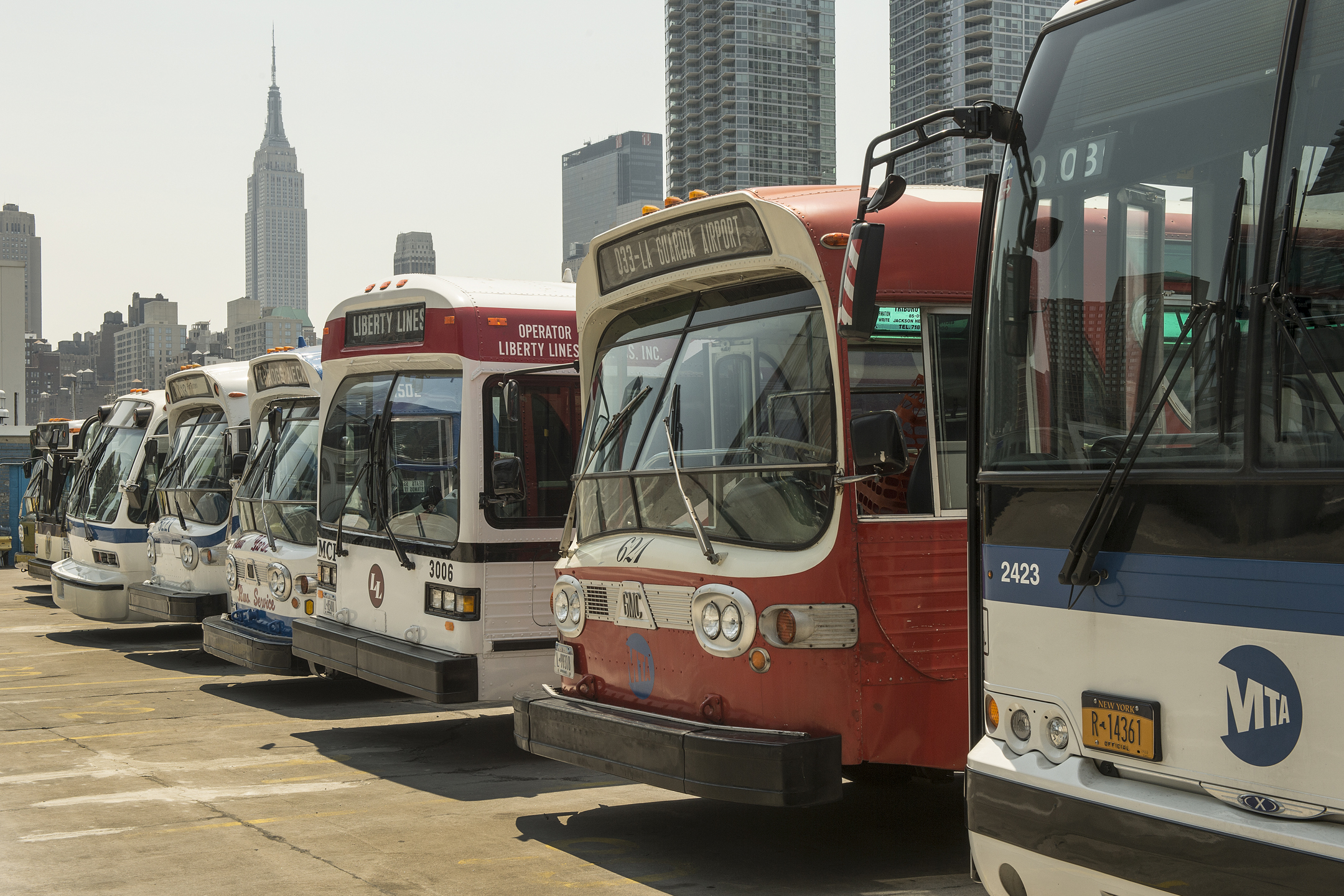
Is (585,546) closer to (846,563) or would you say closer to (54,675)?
(846,563)

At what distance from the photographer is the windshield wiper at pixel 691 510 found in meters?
5.89

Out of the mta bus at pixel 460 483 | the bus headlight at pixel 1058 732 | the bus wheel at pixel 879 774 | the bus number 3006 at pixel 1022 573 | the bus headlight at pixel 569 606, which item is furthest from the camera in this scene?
the mta bus at pixel 460 483

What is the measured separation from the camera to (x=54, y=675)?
12.9 metres

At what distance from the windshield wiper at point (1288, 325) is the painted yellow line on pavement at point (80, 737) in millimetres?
8326

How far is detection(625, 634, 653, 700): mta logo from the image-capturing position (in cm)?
631

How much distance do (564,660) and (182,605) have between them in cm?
729

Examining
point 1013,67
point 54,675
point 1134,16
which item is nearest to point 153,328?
point 1013,67

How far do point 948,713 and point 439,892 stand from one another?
88.6 inches

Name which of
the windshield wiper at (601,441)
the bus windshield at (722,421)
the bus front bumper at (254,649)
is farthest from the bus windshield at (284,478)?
the bus windshield at (722,421)

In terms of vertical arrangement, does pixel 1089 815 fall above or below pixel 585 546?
below

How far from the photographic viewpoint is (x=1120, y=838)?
372cm

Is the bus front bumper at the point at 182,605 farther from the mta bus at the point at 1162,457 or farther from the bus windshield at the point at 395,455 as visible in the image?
the mta bus at the point at 1162,457

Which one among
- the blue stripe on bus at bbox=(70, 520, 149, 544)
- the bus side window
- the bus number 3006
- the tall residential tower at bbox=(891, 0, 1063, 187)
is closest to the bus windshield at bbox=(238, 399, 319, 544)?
the bus side window

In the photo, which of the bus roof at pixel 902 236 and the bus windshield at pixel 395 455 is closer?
the bus roof at pixel 902 236
